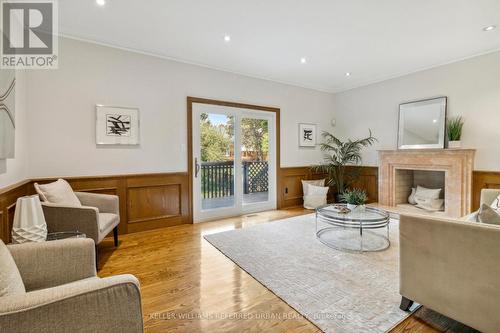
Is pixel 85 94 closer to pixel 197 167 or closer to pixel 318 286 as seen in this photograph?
pixel 197 167

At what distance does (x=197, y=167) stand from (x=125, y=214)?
1253 millimetres

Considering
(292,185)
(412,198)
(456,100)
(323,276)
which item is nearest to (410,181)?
(412,198)

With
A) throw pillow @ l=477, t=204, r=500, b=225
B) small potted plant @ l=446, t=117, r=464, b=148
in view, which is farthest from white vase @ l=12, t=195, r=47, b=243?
small potted plant @ l=446, t=117, r=464, b=148

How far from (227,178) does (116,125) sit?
76.6 inches

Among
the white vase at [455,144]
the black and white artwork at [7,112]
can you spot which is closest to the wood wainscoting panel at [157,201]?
the black and white artwork at [7,112]

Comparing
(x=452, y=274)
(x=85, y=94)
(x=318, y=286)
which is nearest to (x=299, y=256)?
(x=318, y=286)

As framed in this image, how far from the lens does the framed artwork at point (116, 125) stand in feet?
10.6

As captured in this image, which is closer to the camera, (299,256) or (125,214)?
(299,256)

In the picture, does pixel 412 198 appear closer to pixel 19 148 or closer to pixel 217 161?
pixel 217 161

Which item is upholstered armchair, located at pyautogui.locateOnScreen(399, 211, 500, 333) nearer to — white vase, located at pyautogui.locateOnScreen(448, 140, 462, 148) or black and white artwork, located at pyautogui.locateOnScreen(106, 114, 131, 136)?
white vase, located at pyautogui.locateOnScreen(448, 140, 462, 148)

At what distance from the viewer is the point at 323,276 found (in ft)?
7.28

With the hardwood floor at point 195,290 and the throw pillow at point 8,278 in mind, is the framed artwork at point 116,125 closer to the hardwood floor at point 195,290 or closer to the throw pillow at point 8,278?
the hardwood floor at point 195,290

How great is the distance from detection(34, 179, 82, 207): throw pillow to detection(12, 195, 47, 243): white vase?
2.55 feet

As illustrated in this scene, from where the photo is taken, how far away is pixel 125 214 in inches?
135
